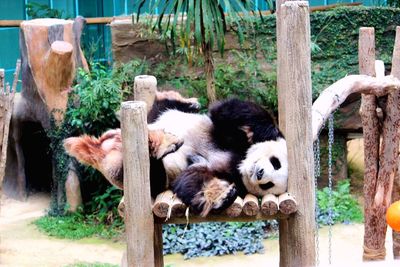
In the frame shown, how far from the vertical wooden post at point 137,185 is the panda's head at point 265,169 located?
1.36ft

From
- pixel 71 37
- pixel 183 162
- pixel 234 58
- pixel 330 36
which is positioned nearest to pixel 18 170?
pixel 71 37

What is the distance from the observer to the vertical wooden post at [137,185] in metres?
2.63

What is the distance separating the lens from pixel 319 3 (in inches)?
366

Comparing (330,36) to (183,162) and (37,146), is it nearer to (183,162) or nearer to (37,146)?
(37,146)

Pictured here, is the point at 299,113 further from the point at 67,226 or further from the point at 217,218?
the point at 67,226

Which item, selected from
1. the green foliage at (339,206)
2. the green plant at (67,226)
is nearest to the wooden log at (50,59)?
the green plant at (67,226)

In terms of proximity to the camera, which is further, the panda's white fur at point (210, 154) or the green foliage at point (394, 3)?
the green foliage at point (394, 3)

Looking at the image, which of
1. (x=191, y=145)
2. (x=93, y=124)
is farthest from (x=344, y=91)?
(x=93, y=124)

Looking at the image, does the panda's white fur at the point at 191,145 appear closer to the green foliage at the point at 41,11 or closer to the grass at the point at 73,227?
the grass at the point at 73,227

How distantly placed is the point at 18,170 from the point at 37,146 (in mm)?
378

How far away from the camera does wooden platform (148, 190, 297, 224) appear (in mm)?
2674

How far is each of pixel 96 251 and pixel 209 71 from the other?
1928 mm

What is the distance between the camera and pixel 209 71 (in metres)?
6.66

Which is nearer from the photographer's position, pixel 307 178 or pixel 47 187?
pixel 307 178
